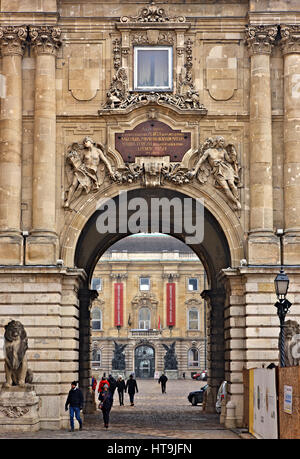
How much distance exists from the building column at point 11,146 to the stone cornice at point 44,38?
0.32m

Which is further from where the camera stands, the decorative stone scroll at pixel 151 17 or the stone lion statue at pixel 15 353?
the decorative stone scroll at pixel 151 17

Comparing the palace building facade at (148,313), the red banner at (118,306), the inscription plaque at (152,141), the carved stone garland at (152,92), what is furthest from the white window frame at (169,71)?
the red banner at (118,306)

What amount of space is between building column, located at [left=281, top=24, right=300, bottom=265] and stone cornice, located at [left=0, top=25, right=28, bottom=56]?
9232mm

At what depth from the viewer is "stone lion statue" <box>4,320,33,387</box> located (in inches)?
1216

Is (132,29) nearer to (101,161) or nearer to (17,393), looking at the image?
(101,161)

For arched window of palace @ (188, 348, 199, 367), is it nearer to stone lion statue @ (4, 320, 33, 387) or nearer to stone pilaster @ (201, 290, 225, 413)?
stone pilaster @ (201, 290, 225, 413)

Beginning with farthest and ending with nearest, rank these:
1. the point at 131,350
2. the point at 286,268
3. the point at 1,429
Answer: the point at 131,350, the point at 286,268, the point at 1,429

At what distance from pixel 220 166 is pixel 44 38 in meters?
7.74

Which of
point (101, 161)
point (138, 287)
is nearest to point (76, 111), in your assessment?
point (101, 161)

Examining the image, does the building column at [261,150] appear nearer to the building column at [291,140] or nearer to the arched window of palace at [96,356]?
the building column at [291,140]

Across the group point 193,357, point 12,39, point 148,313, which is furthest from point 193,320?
point 12,39

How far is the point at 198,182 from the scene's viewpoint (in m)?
34.2

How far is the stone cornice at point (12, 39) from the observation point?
33.9 m

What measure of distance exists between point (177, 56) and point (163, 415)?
15.5 m
